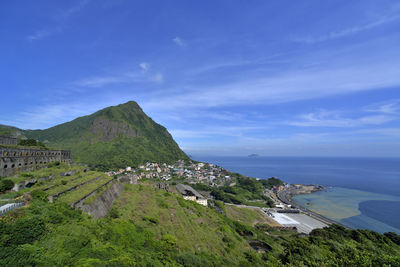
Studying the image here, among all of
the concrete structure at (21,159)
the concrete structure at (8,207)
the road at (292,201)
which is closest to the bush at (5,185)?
the concrete structure at (8,207)

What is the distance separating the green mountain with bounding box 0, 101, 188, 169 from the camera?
128 m

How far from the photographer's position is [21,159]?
2839cm

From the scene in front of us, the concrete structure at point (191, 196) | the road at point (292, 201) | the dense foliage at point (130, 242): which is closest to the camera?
the dense foliage at point (130, 242)

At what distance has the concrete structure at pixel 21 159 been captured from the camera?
2430cm

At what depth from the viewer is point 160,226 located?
20453 millimetres

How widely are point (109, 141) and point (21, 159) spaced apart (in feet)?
462

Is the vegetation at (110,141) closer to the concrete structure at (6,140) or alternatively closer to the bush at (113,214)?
the concrete structure at (6,140)

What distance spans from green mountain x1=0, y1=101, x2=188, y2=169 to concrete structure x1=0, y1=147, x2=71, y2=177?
76758 millimetres

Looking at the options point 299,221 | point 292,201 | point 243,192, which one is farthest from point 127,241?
point 292,201

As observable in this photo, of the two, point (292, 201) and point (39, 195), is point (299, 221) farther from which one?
point (39, 195)

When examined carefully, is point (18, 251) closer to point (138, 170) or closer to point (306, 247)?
point (306, 247)

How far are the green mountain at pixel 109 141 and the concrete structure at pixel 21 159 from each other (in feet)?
252

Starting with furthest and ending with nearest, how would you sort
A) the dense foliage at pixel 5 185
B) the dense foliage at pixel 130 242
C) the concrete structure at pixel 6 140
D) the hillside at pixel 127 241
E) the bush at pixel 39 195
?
1. the concrete structure at pixel 6 140
2. the dense foliage at pixel 5 185
3. the bush at pixel 39 195
4. the hillside at pixel 127 241
5. the dense foliage at pixel 130 242

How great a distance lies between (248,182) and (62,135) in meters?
178
